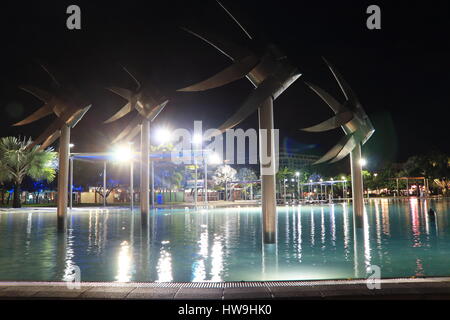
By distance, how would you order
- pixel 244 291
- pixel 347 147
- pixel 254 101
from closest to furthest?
pixel 244 291 → pixel 254 101 → pixel 347 147

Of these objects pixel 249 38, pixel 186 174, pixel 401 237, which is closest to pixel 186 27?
pixel 249 38

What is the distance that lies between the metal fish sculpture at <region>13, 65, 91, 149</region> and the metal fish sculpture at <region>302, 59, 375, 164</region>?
8202mm

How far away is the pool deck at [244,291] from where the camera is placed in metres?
3.85

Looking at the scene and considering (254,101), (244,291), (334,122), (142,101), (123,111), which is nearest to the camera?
(244,291)

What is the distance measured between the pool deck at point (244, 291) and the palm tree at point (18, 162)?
38510 millimetres

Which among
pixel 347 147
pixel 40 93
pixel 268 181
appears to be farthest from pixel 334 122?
pixel 40 93

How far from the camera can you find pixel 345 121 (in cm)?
1183

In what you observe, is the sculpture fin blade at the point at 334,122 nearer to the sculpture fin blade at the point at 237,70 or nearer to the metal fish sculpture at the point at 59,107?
the sculpture fin blade at the point at 237,70

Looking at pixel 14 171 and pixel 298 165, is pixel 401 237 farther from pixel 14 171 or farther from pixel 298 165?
pixel 298 165

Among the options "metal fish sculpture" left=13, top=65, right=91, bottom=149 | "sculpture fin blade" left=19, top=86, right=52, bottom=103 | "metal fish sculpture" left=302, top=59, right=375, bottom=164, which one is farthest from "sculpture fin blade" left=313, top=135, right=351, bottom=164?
"sculpture fin blade" left=19, top=86, right=52, bottom=103

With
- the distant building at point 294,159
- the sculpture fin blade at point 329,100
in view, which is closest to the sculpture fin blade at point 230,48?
the sculpture fin blade at point 329,100

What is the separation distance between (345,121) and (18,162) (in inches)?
1465

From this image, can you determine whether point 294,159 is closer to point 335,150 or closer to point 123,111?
point 123,111

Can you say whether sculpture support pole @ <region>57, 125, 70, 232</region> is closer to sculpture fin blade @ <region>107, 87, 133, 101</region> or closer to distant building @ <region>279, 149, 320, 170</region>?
sculpture fin blade @ <region>107, 87, 133, 101</region>
